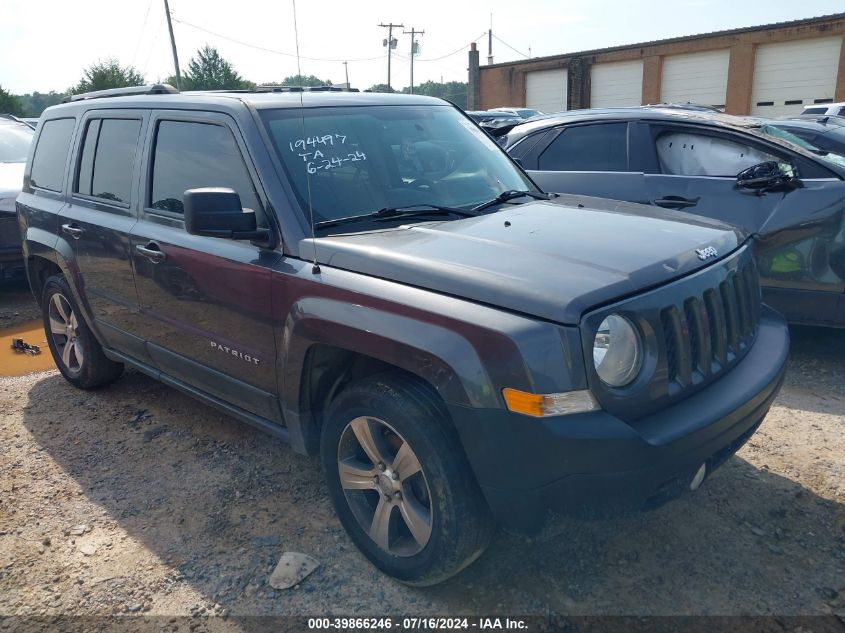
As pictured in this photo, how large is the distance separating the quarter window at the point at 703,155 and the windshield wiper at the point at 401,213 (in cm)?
291

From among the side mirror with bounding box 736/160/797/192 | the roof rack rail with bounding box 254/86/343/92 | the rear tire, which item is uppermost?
the roof rack rail with bounding box 254/86/343/92

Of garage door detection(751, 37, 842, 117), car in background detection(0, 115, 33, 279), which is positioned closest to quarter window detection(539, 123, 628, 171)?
car in background detection(0, 115, 33, 279)

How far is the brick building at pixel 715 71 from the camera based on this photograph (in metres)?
25.6

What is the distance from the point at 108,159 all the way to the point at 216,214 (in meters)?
1.74

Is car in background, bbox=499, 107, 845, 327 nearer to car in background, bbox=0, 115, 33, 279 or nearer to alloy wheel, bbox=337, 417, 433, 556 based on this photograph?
alloy wheel, bbox=337, 417, 433, 556

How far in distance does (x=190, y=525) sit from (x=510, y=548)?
1.53 metres

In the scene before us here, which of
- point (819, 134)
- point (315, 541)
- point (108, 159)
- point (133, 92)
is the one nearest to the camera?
point (315, 541)

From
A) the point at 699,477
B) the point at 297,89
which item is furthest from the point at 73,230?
the point at 699,477

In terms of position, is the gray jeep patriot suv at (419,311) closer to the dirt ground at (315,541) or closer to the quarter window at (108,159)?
the quarter window at (108,159)

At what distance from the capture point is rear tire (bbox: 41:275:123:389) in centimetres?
473

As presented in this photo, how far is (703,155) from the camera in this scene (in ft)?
17.6

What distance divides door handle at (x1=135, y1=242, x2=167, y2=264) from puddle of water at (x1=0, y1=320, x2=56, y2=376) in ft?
8.82

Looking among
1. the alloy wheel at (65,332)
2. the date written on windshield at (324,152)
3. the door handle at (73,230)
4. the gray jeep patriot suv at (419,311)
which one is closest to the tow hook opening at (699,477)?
the gray jeep patriot suv at (419,311)

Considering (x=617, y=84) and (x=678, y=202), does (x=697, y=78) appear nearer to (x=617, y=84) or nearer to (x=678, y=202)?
(x=617, y=84)
